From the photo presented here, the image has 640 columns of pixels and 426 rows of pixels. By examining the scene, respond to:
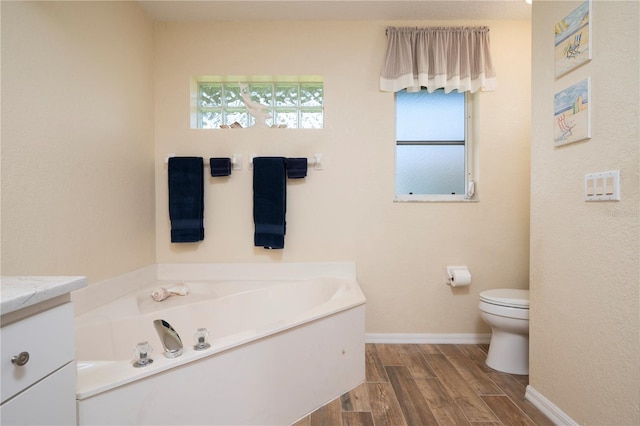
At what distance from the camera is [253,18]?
2.36m

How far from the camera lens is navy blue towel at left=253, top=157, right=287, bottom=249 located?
7.53 feet

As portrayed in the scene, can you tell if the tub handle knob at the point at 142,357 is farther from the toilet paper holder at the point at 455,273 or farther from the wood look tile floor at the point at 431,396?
the toilet paper holder at the point at 455,273

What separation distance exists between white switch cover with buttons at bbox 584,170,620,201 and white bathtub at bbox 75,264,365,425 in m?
1.17

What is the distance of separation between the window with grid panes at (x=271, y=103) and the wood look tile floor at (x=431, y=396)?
1823mm

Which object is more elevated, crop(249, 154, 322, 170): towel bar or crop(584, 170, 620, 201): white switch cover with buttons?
crop(249, 154, 322, 170): towel bar

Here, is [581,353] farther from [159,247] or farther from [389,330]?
[159,247]

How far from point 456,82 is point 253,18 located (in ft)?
5.05

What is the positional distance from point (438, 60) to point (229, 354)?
230cm

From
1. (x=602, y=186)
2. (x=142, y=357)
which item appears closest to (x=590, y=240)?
(x=602, y=186)

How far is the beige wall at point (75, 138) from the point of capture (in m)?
1.29

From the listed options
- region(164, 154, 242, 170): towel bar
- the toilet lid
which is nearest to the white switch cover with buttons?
the toilet lid

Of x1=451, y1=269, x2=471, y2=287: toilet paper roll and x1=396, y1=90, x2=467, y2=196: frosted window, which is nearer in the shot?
x1=451, y1=269, x2=471, y2=287: toilet paper roll

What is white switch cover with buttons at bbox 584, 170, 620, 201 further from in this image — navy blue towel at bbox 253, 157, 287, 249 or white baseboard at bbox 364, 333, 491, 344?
navy blue towel at bbox 253, 157, 287, 249

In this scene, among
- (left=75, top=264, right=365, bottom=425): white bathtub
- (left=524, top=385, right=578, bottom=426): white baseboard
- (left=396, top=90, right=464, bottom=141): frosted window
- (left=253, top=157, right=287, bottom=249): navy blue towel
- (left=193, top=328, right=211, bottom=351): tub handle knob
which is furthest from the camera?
(left=396, top=90, right=464, bottom=141): frosted window
